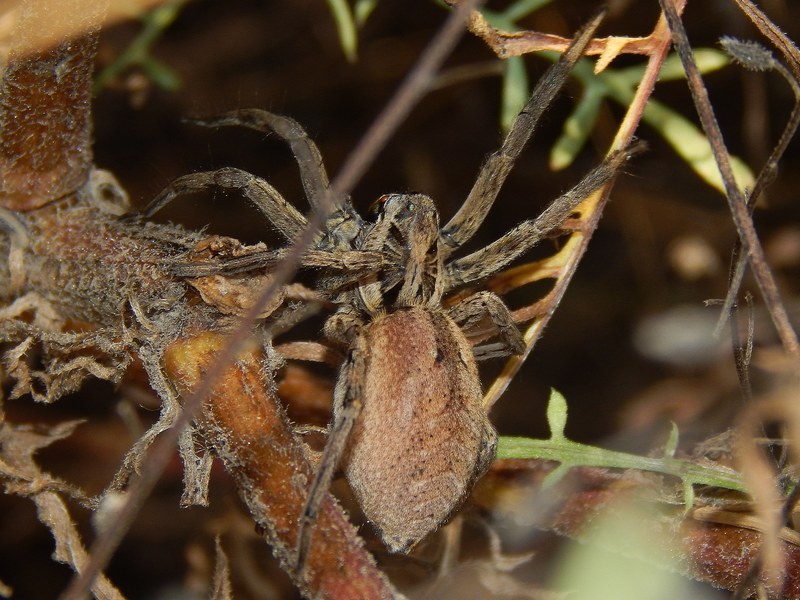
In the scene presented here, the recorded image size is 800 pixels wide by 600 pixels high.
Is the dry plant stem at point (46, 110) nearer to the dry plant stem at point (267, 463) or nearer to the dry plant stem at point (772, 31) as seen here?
the dry plant stem at point (267, 463)

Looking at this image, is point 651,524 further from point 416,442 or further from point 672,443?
point 416,442

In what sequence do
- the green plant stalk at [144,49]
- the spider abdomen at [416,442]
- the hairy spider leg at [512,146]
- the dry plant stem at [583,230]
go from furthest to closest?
the green plant stalk at [144,49] < the hairy spider leg at [512,146] < the dry plant stem at [583,230] < the spider abdomen at [416,442]

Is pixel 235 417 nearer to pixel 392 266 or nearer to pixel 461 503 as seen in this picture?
pixel 461 503

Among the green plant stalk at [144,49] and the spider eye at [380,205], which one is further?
the green plant stalk at [144,49]

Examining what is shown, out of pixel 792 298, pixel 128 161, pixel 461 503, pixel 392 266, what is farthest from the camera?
pixel 128 161

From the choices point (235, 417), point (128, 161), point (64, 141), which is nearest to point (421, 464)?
point (235, 417)

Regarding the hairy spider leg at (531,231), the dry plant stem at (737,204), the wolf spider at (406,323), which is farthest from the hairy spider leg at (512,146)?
the dry plant stem at (737,204)


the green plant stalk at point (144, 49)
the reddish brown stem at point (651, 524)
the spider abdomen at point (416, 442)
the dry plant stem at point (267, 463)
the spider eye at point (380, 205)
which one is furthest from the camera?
the green plant stalk at point (144, 49)
